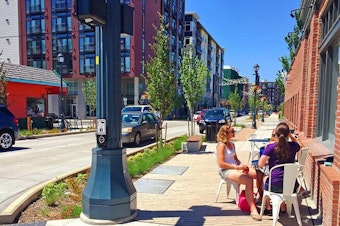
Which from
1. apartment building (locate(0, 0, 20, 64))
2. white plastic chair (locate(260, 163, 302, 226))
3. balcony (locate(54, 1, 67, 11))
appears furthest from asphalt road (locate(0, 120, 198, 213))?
apartment building (locate(0, 0, 20, 64))

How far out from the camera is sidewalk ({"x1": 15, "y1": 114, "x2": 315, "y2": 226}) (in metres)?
4.30

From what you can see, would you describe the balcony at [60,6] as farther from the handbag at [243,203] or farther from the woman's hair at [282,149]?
the woman's hair at [282,149]

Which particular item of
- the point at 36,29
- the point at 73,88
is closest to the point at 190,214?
the point at 73,88

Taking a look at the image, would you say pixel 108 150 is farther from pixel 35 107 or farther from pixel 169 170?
pixel 35 107

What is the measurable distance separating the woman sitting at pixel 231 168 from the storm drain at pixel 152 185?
63.3 inches

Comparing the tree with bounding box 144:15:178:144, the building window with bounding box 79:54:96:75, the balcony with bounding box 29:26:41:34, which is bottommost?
the tree with bounding box 144:15:178:144

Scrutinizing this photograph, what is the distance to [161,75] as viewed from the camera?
421 inches

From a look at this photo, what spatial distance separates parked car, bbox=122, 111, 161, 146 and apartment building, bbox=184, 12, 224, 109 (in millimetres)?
39672

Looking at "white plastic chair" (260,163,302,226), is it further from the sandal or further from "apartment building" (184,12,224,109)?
"apartment building" (184,12,224,109)

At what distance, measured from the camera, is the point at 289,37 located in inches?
952

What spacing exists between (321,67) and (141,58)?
42.1m

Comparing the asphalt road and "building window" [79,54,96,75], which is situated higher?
"building window" [79,54,96,75]

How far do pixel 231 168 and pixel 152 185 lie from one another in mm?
2192

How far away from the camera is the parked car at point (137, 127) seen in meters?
13.6
